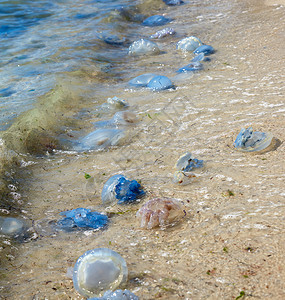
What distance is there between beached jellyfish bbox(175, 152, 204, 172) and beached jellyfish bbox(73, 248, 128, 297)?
1.10 meters

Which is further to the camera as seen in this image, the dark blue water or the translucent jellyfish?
the dark blue water

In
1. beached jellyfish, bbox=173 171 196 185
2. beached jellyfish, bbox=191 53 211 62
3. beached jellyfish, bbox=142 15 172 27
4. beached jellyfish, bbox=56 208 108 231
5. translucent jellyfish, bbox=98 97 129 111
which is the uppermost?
beached jellyfish, bbox=142 15 172 27

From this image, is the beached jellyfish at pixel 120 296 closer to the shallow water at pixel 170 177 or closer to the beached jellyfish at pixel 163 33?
the shallow water at pixel 170 177

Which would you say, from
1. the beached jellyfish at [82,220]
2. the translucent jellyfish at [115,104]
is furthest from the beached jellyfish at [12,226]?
the translucent jellyfish at [115,104]

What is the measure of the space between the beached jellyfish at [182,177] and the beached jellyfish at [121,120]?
1.31 metres

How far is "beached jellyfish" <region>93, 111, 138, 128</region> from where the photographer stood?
3881 millimetres

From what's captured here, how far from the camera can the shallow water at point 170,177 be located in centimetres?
183

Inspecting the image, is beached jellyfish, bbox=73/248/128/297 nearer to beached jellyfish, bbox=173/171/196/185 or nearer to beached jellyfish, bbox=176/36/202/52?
beached jellyfish, bbox=173/171/196/185

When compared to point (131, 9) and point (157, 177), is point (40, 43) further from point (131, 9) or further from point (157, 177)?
point (157, 177)

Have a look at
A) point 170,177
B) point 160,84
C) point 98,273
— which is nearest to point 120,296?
point 98,273

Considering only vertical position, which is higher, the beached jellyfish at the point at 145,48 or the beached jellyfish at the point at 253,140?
the beached jellyfish at the point at 145,48

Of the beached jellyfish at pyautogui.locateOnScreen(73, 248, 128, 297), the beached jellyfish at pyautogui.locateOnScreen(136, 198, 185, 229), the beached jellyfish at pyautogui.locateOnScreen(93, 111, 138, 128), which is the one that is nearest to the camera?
the beached jellyfish at pyautogui.locateOnScreen(73, 248, 128, 297)

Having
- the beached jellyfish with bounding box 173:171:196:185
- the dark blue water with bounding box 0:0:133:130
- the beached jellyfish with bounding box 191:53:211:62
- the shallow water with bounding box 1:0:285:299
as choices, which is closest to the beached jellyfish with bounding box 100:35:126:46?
the dark blue water with bounding box 0:0:133:130

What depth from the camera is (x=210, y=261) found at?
185 centimetres
